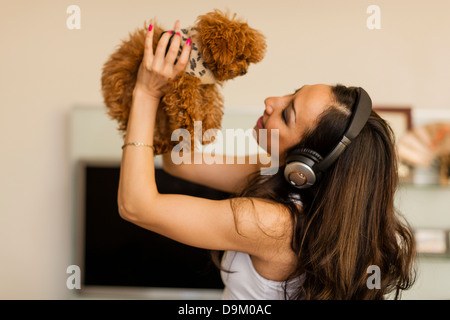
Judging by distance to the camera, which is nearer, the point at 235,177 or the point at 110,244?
the point at 235,177

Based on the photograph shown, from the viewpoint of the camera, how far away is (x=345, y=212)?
33.7 inches

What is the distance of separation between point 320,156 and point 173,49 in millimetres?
400

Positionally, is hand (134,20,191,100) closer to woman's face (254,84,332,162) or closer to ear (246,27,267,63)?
ear (246,27,267,63)

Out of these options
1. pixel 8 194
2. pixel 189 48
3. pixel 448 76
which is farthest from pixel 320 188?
pixel 8 194

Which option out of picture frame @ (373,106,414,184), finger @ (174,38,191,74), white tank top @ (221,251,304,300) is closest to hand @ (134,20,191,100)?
finger @ (174,38,191,74)

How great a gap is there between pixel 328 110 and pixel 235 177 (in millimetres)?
412

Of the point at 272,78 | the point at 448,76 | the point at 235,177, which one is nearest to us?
the point at 235,177

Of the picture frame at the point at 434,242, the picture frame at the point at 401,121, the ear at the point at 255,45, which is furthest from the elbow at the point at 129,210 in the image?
the picture frame at the point at 434,242

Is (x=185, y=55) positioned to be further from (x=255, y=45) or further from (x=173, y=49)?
(x=255, y=45)

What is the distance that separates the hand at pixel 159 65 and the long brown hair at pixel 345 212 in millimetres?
335

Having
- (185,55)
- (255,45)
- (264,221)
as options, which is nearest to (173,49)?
(185,55)

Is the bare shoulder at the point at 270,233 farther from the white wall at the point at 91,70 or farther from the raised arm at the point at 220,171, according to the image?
the white wall at the point at 91,70

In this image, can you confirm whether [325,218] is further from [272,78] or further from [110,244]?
[110,244]
